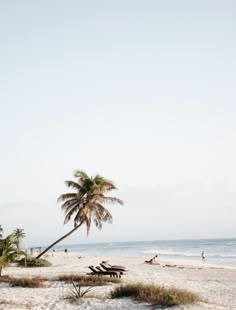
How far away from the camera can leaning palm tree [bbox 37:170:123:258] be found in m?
36.3

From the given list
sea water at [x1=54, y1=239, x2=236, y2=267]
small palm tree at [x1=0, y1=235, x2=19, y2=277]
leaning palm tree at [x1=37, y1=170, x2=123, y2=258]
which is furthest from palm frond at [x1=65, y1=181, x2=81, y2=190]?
sea water at [x1=54, y1=239, x2=236, y2=267]

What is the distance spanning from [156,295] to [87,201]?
22664 millimetres

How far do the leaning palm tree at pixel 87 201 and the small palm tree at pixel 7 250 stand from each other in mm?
14555

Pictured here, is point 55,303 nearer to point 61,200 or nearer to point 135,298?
point 135,298

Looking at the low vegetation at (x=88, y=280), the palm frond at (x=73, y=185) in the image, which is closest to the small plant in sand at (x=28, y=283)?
the low vegetation at (x=88, y=280)

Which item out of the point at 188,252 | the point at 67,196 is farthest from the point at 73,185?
the point at 188,252

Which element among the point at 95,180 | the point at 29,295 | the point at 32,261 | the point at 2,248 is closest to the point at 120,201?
the point at 95,180

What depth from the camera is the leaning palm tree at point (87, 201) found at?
1430 inches

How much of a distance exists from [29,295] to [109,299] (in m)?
3.21

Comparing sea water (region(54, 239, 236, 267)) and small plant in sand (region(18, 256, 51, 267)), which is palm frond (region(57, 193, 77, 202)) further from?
sea water (region(54, 239, 236, 267))

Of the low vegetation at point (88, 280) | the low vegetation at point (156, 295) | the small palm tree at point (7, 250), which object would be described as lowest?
the low vegetation at point (156, 295)

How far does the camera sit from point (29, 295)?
15.8m

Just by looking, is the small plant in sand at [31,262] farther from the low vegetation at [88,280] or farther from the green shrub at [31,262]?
the low vegetation at [88,280]

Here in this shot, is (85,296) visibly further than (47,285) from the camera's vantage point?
No
